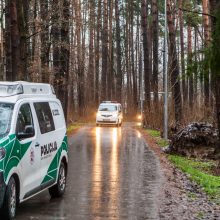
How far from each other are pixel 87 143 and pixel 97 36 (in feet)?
138

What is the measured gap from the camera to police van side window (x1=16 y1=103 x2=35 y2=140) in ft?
32.1

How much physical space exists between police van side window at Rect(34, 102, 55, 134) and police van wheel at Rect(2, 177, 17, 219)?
72.3 inches

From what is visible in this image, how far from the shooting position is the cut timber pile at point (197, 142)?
22828 mm

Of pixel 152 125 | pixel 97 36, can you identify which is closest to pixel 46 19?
pixel 152 125

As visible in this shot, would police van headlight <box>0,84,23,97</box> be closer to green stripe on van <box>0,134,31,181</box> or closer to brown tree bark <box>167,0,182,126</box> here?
green stripe on van <box>0,134,31,181</box>

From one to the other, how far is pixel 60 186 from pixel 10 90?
267cm

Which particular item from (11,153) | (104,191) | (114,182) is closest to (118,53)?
(114,182)

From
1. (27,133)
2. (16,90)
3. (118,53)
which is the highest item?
(118,53)

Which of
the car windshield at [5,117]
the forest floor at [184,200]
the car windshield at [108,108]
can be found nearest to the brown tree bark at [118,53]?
the car windshield at [108,108]

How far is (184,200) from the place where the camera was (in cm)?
1224

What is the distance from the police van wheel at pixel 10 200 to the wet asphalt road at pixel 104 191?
504 millimetres

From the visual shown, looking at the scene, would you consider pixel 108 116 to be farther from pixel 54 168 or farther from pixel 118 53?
pixel 54 168

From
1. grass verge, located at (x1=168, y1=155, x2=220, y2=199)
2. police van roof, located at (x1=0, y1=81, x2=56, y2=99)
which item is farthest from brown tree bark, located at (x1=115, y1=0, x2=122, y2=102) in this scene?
police van roof, located at (x1=0, y1=81, x2=56, y2=99)

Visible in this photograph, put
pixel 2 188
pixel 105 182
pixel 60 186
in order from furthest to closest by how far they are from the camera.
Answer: pixel 105 182, pixel 60 186, pixel 2 188
